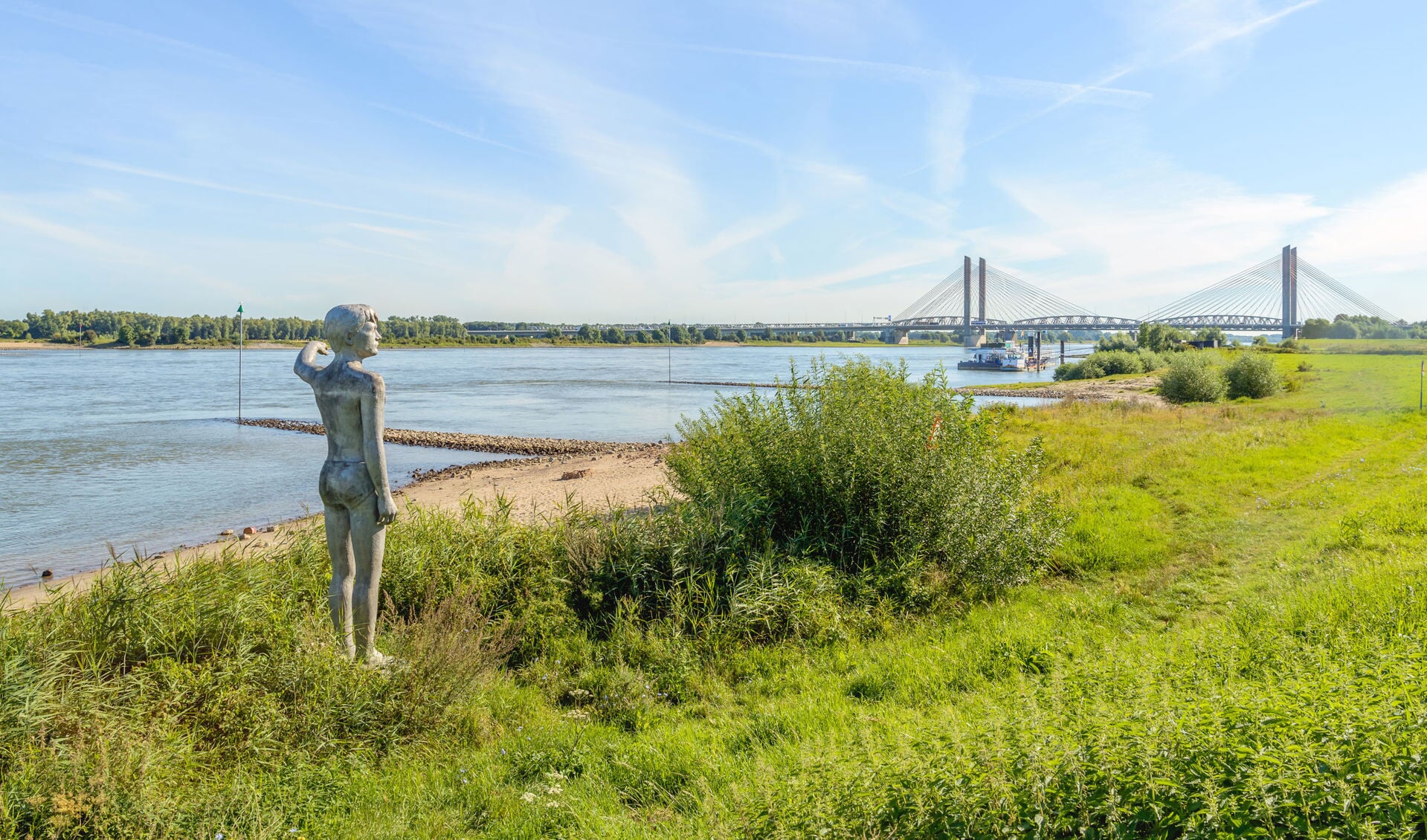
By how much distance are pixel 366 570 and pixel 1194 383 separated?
31.8m

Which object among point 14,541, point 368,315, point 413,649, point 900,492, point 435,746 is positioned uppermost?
point 368,315

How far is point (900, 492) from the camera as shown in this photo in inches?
313

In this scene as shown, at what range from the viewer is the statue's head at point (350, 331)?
5.11m

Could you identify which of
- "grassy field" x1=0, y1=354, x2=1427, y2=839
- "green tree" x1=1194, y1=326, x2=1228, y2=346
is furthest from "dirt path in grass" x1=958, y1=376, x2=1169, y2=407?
"green tree" x1=1194, y1=326, x2=1228, y2=346

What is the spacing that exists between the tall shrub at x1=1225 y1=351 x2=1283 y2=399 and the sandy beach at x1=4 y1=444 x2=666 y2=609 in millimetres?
22674

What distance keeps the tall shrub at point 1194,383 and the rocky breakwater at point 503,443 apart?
66.1 feet

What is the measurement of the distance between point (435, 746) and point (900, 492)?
5.06 m

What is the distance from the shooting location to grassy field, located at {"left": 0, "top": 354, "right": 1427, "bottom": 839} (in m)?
2.93

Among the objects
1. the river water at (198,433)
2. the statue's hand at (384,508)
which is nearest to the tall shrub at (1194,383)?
the river water at (198,433)

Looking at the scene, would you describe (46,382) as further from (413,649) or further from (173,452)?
(413,649)

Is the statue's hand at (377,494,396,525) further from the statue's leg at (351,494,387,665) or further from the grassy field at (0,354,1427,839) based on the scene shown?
the grassy field at (0,354,1427,839)

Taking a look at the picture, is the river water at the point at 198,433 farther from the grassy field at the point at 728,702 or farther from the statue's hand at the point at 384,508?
the statue's hand at the point at 384,508

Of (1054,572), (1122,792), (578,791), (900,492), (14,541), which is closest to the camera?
(1122,792)

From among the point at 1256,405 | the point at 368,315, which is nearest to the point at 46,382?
the point at 368,315
